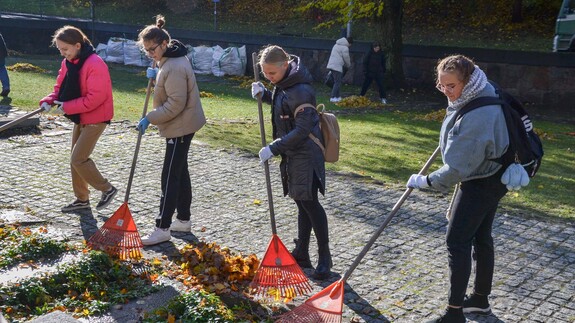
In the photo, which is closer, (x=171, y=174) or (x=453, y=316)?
(x=453, y=316)

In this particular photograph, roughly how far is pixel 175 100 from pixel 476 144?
8.98 ft

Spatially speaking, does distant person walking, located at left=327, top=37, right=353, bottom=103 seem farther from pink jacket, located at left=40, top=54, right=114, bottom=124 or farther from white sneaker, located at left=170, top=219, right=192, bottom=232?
white sneaker, located at left=170, top=219, right=192, bottom=232

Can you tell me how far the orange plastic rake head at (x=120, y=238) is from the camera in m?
6.03

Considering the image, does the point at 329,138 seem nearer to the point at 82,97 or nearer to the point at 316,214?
the point at 316,214

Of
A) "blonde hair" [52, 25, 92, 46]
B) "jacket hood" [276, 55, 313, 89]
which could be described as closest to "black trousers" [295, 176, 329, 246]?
"jacket hood" [276, 55, 313, 89]

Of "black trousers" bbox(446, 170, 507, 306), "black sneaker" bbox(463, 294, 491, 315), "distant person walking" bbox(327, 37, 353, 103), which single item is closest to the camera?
"black trousers" bbox(446, 170, 507, 306)

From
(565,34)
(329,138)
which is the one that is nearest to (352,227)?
(329,138)

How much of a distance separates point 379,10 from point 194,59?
261 inches

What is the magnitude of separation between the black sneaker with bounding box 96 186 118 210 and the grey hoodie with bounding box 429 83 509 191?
3.86m

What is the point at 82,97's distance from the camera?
703 cm

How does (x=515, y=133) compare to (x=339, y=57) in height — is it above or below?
above

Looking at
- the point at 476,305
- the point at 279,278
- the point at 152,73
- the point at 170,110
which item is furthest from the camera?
the point at 152,73

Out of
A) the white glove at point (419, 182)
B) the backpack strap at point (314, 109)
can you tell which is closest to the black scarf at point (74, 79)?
the backpack strap at point (314, 109)

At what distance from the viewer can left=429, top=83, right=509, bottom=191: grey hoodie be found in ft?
14.6
